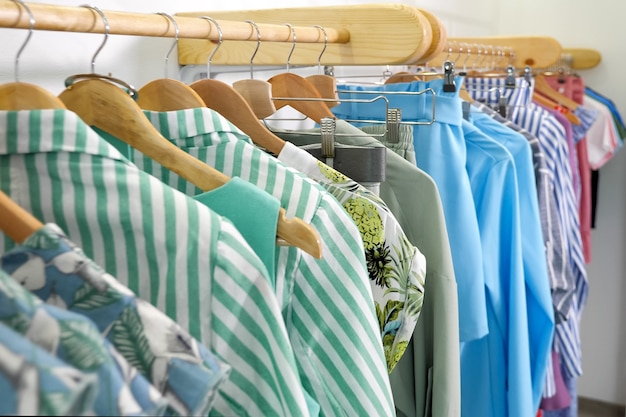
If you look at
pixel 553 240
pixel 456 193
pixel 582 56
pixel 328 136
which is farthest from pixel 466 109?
pixel 582 56

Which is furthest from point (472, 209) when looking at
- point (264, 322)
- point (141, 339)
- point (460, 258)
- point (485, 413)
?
point (141, 339)

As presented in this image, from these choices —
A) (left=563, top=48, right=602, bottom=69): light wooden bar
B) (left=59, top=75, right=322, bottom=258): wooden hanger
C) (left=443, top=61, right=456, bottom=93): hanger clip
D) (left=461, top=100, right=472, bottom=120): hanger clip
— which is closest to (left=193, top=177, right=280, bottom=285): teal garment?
(left=59, top=75, right=322, bottom=258): wooden hanger

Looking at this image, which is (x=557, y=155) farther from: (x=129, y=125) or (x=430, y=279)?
(x=129, y=125)

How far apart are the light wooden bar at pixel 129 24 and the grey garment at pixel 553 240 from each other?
64cm

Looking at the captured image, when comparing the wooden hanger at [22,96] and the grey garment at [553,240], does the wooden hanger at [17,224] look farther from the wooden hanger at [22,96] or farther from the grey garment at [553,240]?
the grey garment at [553,240]

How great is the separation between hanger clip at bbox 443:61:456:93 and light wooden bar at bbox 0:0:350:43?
9.7 inches

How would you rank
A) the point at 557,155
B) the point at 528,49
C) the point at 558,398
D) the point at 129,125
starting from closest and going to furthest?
the point at 129,125, the point at 557,155, the point at 558,398, the point at 528,49

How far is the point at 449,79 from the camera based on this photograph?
1.24 metres

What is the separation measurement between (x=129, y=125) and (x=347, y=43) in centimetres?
57

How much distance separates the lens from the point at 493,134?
1429 millimetres

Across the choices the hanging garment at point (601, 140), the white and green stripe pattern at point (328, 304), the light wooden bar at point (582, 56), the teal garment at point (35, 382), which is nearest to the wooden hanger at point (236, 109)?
the white and green stripe pattern at point (328, 304)

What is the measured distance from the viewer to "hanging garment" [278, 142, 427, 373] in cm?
A: 85

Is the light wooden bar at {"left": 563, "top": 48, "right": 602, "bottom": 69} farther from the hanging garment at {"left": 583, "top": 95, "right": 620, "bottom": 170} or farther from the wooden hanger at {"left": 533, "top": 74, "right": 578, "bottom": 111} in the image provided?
→ the wooden hanger at {"left": 533, "top": 74, "right": 578, "bottom": 111}

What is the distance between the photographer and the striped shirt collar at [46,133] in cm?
56
